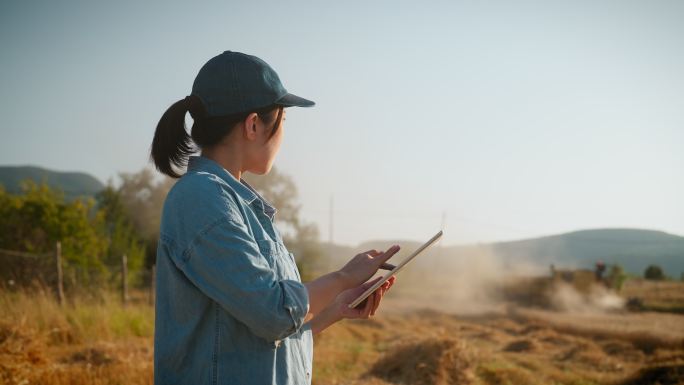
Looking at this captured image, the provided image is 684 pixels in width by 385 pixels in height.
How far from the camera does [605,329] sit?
17.6 meters

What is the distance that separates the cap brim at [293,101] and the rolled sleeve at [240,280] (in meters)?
0.48

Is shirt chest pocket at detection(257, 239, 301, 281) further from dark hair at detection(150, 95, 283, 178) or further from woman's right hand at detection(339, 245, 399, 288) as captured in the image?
→ dark hair at detection(150, 95, 283, 178)

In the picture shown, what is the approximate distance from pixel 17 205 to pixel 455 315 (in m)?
19.1

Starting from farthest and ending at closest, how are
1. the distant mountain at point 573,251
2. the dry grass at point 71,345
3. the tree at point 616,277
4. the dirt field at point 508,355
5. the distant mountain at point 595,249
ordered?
the distant mountain at point 595,249
the distant mountain at point 573,251
the tree at point 616,277
the dirt field at point 508,355
the dry grass at point 71,345

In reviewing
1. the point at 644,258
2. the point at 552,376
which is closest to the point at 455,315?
the point at 552,376

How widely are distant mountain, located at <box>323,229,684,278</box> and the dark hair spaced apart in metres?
35.0

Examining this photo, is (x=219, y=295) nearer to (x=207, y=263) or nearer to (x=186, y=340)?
(x=207, y=263)

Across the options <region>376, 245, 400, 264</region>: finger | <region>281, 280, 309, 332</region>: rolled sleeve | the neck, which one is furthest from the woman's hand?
the neck

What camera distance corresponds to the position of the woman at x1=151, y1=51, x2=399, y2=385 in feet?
5.08

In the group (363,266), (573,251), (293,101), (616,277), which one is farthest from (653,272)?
(293,101)

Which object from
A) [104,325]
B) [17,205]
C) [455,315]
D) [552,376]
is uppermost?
[17,205]

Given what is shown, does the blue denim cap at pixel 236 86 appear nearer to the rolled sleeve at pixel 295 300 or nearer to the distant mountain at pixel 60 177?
the rolled sleeve at pixel 295 300

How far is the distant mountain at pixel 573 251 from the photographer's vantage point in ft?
141

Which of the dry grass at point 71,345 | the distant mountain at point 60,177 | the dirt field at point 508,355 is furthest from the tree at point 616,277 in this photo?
the distant mountain at point 60,177
